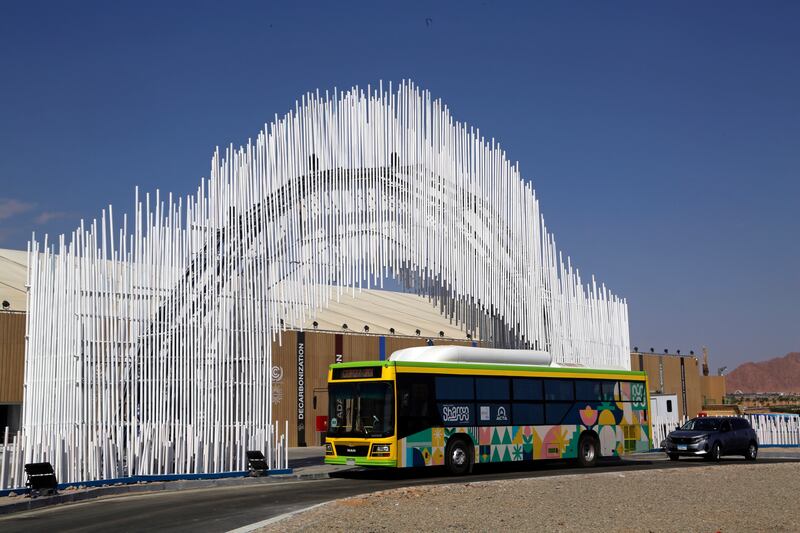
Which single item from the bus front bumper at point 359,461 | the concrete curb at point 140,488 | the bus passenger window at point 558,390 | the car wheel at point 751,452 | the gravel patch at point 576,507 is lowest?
the car wheel at point 751,452

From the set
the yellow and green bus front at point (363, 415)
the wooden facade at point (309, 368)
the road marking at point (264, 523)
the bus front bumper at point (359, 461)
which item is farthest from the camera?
the wooden facade at point (309, 368)

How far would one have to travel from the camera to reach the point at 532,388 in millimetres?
24562

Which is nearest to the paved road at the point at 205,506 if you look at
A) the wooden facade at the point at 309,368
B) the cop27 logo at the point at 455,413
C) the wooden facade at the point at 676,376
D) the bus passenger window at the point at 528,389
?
the cop27 logo at the point at 455,413

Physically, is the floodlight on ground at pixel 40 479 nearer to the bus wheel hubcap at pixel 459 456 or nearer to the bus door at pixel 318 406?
the bus wheel hubcap at pixel 459 456

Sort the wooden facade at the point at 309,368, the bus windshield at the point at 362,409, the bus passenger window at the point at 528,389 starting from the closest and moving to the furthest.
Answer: the bus windshield at the point at 362,409 < the bus passenger window at the point at 528,389 < the wooden facade at the point at 309,368

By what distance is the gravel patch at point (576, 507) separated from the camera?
40.1 feet

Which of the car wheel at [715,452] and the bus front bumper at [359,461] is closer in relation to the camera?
the bus front bumper at [359,461]

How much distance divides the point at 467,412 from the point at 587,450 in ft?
16.2

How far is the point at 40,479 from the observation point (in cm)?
1722

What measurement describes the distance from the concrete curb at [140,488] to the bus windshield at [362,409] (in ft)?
5.08

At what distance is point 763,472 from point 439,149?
41.1 ft

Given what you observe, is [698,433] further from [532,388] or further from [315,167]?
[315,167]

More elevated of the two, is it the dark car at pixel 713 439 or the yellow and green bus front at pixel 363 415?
the yellow and green bus front at pixel 363 415

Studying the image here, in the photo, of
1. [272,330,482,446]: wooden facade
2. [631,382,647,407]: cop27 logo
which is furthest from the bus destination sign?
[272,330,482,446]: wooden facade
